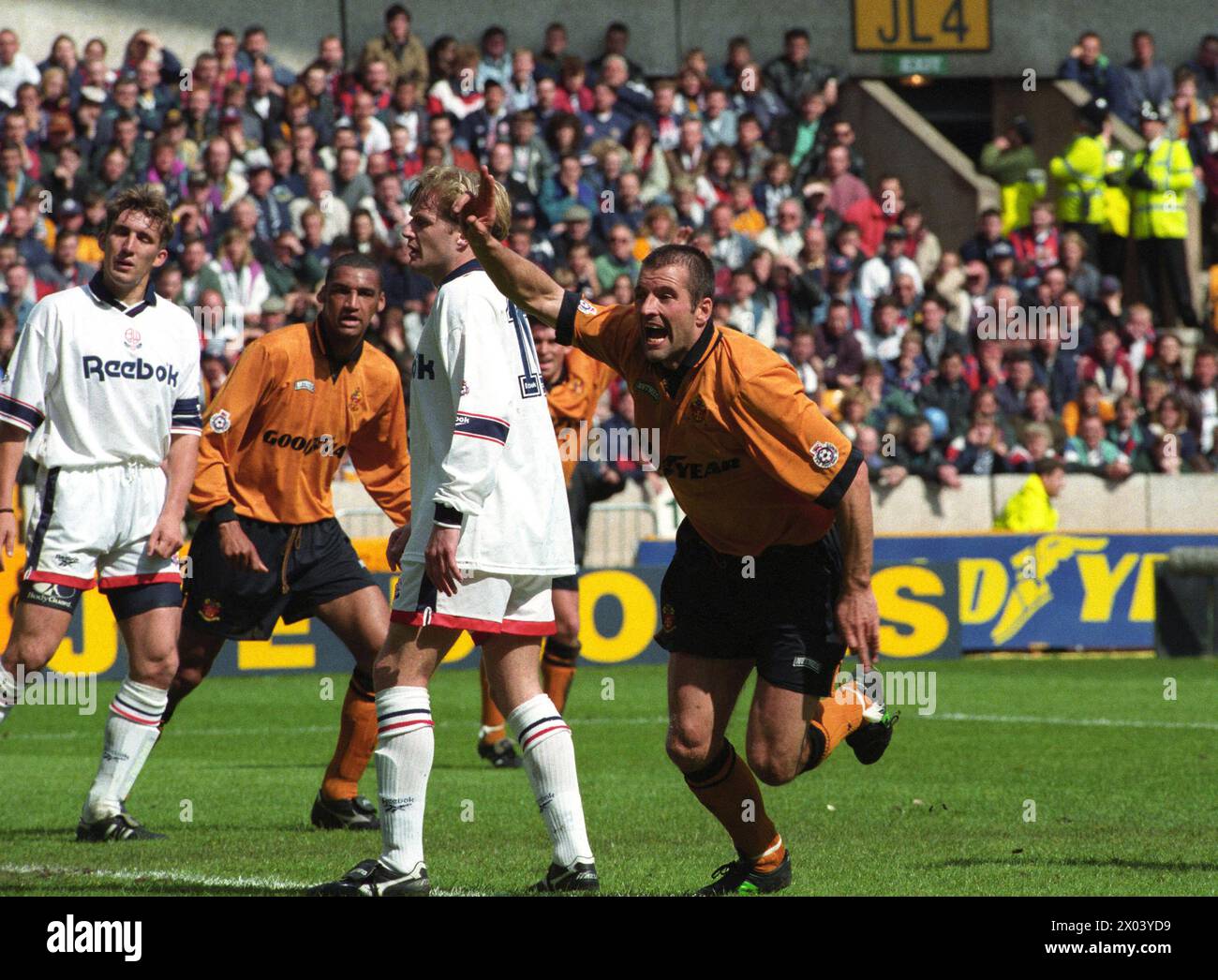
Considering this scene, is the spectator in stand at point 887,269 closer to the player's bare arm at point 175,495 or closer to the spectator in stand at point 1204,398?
the spectator in stand at point 1204,398

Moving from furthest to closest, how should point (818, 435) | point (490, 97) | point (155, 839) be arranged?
point (490, 97), point (155, 839), point (818, 435)

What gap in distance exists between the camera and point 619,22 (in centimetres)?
2634

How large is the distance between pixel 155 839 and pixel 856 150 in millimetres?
20148

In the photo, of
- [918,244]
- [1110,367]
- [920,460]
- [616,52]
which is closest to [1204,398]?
[1110,367]

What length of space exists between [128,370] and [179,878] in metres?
2.07

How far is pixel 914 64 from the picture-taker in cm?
2803

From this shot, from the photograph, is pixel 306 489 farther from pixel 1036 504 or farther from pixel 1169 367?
pixel 1169 367

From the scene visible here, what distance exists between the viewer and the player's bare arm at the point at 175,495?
7.93 meters

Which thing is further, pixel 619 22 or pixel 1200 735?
pixel 619 22

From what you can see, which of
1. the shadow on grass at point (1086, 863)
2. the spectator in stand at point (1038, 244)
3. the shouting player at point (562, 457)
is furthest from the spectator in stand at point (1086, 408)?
the shadow on grass at point (1086, 863)

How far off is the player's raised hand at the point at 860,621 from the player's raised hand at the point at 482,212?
163cm

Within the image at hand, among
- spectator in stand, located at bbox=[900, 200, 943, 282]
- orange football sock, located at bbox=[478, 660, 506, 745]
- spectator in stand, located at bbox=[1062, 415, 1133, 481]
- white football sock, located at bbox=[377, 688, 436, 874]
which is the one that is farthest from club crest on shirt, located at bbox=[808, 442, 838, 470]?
spectator in stand, located at bbox=[900, 200, 943, 282]

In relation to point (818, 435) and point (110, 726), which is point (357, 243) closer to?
point (110, 726)
